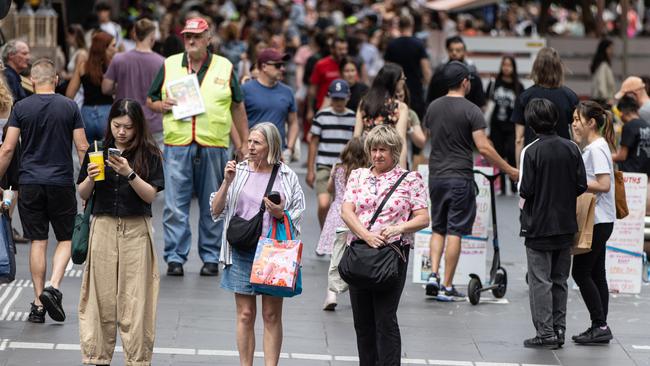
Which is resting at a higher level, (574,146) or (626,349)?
(574,146)

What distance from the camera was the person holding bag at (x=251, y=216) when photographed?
7941mm

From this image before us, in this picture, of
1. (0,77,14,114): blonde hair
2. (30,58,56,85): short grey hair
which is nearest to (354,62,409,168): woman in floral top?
(30,58,56,85): short grey hair

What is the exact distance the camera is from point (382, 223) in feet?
25.8

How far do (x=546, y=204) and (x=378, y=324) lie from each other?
6.53 feet

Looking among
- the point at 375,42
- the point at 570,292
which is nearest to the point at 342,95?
the point at 570,292

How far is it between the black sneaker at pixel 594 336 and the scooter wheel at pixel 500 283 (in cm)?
155

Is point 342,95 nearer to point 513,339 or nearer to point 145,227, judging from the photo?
point 513,339

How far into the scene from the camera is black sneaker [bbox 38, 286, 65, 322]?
938cm

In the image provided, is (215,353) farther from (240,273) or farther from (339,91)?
(339,91)

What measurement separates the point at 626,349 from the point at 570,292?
220cm

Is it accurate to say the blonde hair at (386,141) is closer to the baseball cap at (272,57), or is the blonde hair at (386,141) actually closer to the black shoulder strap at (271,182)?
the black shoulder strap at (271,182)

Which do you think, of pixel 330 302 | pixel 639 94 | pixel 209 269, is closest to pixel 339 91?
pixel 209 269

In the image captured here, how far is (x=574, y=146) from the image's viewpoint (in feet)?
30.8

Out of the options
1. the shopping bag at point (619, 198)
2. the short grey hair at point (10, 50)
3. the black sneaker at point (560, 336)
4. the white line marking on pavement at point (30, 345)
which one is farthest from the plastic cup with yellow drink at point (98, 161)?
the short grey hair at point (10, 50)
